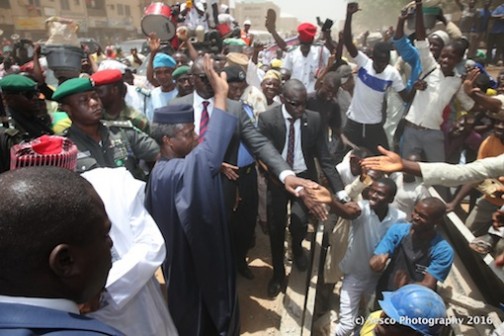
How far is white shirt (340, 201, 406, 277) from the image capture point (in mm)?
3117

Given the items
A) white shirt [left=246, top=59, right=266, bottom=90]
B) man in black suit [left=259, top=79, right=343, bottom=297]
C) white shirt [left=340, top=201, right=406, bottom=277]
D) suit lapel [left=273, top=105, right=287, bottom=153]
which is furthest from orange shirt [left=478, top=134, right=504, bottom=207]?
white shirt [left=246, top=59, right=266, bottom=90]

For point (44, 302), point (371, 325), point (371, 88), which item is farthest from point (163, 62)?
point (44, 302)

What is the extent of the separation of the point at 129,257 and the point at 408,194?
10.1ft

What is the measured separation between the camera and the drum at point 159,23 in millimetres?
6543

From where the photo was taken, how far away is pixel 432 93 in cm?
452

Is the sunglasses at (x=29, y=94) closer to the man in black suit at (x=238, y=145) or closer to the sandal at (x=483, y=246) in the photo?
the man in black suit at (x=238, y=145)

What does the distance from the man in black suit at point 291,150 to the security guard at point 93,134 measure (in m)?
1.32

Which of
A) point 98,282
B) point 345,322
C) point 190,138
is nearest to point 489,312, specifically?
point 345,322

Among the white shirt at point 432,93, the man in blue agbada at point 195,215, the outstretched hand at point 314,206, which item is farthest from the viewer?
the white shirt at point 432,93

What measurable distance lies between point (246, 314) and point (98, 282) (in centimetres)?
262

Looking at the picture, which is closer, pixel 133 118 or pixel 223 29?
pixel 133 118

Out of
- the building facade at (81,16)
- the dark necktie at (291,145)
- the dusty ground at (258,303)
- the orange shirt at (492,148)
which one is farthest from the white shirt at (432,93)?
the building facade at (81,16)

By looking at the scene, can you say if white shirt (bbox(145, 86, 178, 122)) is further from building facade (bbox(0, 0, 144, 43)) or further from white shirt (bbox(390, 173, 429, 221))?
building facade (bbox(0, 0, 144, 43))

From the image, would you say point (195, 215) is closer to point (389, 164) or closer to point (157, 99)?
point (389, 164)
